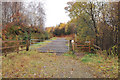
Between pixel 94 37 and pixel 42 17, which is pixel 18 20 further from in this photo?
pixel 94 37

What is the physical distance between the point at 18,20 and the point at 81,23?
7794mm

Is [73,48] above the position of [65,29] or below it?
below

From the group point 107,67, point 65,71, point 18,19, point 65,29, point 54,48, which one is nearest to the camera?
point 65,71

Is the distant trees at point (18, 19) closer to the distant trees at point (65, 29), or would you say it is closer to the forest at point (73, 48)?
the forest at point (73, 48)

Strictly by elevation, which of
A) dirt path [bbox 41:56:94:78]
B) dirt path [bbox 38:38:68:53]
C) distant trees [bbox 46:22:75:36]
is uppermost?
distant trees [bbox 46:22:75:36]

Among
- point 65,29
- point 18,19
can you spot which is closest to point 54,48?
point 18,19

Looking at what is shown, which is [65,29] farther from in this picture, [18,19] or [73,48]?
[73,48]

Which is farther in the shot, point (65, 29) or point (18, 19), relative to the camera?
point (65, 29)

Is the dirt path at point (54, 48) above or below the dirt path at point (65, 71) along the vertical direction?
above

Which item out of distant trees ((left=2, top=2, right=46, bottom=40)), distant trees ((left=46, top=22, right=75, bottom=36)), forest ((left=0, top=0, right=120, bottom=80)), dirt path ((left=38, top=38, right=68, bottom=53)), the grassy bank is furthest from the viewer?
distant trees ((left=46, top=22, right=75, bottom=36))

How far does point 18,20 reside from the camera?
1193cm

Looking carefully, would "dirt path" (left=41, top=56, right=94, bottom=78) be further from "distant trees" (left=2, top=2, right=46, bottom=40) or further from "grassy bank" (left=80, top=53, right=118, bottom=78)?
"distant trees" (left=2, top=2, right=46, bottom=40)

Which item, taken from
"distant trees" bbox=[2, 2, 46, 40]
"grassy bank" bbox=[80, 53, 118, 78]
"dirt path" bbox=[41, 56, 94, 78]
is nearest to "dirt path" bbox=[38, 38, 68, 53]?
"distant trees" bbox=[2, 2, 46, 40]

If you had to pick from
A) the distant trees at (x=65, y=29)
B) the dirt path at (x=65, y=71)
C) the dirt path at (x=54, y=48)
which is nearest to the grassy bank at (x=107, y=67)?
the dirt path at (x=65, y=71)
